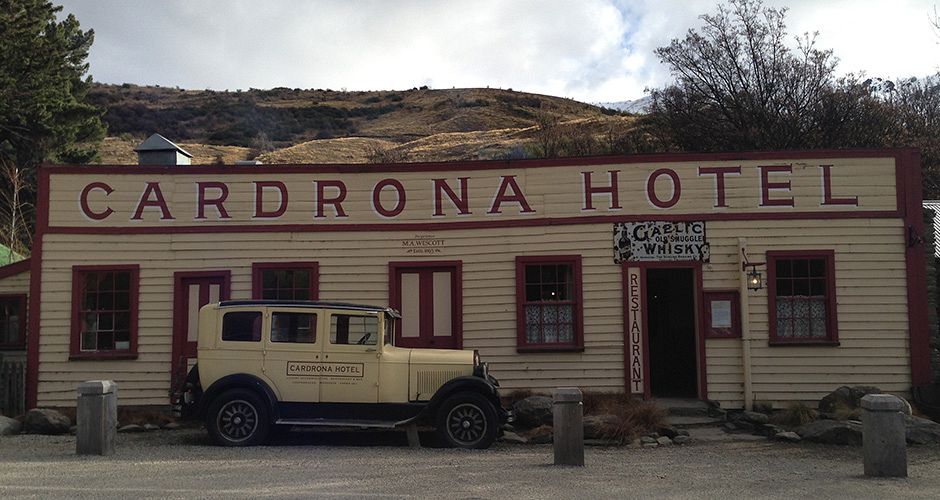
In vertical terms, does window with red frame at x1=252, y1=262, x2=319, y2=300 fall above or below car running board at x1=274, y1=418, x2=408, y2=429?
above

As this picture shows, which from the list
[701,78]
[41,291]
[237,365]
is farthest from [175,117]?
[237,365]

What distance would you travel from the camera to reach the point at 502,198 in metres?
14.7

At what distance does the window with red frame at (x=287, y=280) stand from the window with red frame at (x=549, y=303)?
3.74m

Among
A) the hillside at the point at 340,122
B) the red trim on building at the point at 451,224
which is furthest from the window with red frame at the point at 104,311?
the hillside at the point at 340,122

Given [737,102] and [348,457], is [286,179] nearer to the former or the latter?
[348,457]

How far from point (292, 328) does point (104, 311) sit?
511cm

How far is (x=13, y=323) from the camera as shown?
15484 millimetres

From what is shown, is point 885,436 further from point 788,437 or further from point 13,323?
point 13,323

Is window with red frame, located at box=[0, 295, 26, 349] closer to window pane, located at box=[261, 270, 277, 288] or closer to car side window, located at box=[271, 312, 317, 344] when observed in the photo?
window pane, located at box=[261, 270, 277, 288]

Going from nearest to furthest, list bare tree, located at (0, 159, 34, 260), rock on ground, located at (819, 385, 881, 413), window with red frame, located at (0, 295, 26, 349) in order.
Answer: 1. rock on ground, located at (819, 385, 881, 413)
2. window with red frame, located at (0, 295, 26, 349)
3. bare tree, located at (0, 159, 34, 260)

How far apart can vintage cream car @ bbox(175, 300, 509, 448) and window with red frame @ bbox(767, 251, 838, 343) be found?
19.5 ft

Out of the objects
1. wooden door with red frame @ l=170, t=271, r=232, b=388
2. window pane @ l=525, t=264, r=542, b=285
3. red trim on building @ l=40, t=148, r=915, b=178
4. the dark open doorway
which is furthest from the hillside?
window pane @ l=525, t=264, r=542, b=285

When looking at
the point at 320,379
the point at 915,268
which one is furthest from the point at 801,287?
the point at 320,379

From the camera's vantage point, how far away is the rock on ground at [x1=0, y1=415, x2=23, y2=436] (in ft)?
40.7
